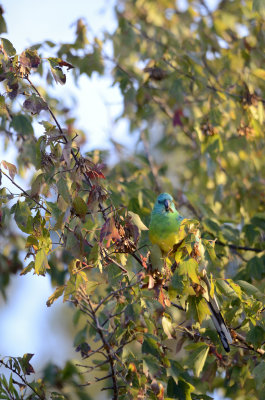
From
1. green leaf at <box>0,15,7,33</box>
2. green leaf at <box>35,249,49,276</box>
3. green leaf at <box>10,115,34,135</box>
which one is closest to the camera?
green leaf at <box>35,249,49,276</box>

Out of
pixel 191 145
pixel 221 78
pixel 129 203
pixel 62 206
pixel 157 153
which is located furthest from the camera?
pixel 157 153


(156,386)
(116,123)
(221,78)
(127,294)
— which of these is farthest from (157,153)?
(156,386)

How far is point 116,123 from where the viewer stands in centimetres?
661

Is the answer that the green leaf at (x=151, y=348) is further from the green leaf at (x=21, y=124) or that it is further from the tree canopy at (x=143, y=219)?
the green leaf at (x=21, y=124)

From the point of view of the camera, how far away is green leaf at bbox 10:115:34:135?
14.2 ft

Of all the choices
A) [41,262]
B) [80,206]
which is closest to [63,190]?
[80,206]

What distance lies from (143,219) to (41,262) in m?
1.68

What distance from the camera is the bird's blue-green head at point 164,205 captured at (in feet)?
14.8

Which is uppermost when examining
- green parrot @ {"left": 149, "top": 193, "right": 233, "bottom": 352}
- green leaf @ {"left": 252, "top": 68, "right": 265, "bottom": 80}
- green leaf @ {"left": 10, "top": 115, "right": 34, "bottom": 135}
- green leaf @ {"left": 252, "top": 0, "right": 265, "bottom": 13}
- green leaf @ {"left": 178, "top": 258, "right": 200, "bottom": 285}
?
green leaf @ {"left": 252, "top": 68, "right": 265, "bottom": 80}

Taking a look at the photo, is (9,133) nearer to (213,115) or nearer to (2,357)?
(213,115)

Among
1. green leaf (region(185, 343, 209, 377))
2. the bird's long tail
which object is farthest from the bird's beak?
green leaf (region(185, 343, 209, 377))

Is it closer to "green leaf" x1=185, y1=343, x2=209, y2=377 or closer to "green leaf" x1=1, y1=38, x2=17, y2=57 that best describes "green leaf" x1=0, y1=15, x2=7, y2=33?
"green leaf" x1=1, y1=38, x2=17, y2=57

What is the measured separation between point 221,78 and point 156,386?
3.94 m

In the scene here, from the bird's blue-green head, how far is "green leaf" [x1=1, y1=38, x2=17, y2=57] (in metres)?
2.03
